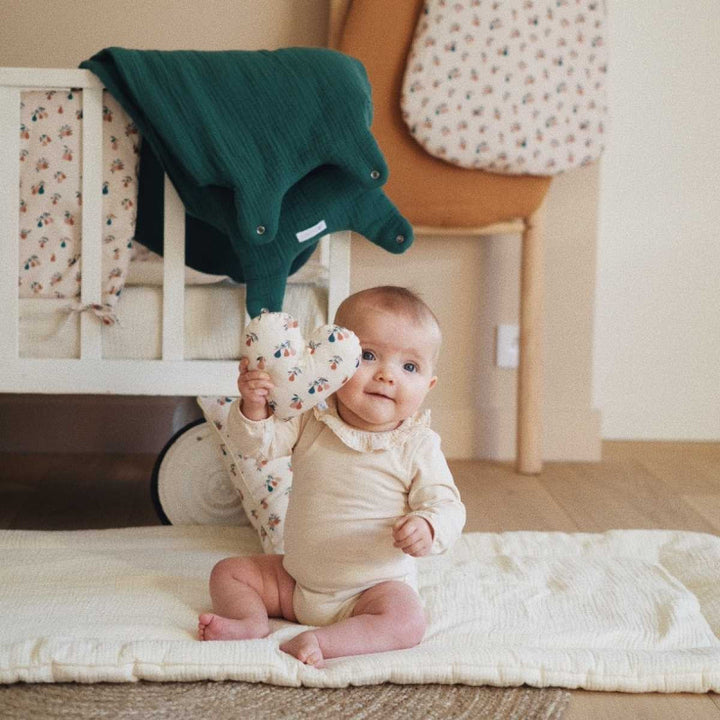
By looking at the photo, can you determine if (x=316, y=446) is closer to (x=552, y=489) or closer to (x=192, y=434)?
(x=192, y=434)

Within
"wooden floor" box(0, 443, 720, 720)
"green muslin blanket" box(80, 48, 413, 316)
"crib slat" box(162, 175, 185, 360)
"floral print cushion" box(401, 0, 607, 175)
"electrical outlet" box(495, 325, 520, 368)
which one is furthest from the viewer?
"electrical outlet" box(495, 325, 520, 368)

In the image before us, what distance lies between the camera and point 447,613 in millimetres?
1279

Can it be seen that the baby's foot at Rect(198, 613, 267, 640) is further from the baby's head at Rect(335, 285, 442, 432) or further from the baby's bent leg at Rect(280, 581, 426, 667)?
the baby's head at Rect(335, 285, 442, 432)

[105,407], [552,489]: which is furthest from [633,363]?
[105,407]

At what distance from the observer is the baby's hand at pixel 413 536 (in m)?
1.11

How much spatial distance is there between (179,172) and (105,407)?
1.01 meters

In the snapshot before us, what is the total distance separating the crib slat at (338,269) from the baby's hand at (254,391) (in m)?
0.47

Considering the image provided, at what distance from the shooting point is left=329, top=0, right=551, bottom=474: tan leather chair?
2.15 metres

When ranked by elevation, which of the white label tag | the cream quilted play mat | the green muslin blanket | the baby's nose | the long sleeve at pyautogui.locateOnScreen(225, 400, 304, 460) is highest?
the green muslin blanket

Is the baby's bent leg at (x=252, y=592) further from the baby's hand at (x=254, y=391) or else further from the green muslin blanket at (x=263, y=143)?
the green muslin blanket at (x=263, y=143)

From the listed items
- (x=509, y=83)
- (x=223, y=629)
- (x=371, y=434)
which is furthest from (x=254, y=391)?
(x=509, y=83)

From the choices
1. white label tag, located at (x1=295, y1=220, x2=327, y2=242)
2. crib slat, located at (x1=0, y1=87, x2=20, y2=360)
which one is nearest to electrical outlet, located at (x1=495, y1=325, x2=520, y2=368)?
white label tag, located at (x1=295, y1=220, x2=327, y2=242)

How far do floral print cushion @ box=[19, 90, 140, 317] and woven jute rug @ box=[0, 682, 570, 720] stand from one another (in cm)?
73

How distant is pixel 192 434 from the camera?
1683mm
